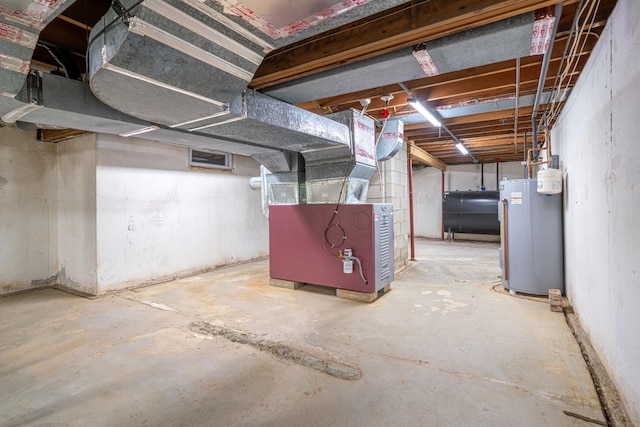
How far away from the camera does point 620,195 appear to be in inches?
62.9

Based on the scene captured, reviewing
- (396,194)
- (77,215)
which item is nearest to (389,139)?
(396,194)

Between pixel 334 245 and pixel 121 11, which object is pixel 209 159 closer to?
pixel 334 245

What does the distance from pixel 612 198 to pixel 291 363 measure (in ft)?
7.04

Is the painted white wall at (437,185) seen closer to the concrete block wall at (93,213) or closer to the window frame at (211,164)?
the window frame at (211,164)

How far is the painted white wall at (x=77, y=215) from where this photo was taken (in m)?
3.67

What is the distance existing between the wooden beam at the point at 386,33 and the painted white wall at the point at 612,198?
55 cm

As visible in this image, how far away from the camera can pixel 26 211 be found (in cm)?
380

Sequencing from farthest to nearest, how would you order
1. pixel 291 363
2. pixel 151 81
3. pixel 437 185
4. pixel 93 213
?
pixel 437 185 < pixel 93 213 < pixel 291 363 < pixel 151 81

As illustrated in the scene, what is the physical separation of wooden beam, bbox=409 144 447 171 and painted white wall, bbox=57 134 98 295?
15.9 feet

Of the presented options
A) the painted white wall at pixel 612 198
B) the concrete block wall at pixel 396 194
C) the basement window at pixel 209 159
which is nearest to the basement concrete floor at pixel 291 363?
the painted white wall at pixel 612 198

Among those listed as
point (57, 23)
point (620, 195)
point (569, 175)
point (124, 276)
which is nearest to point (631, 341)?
point (620, 195)

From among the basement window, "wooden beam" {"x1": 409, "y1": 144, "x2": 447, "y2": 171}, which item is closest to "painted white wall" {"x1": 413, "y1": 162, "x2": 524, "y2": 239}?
"wooden beam" {"x1": 409, "y1": 144, "x2": 447, "y2": 171}

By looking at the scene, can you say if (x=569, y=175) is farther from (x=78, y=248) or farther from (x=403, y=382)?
(x=78, y=248)

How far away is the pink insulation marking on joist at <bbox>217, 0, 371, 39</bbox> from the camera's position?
124 cm
